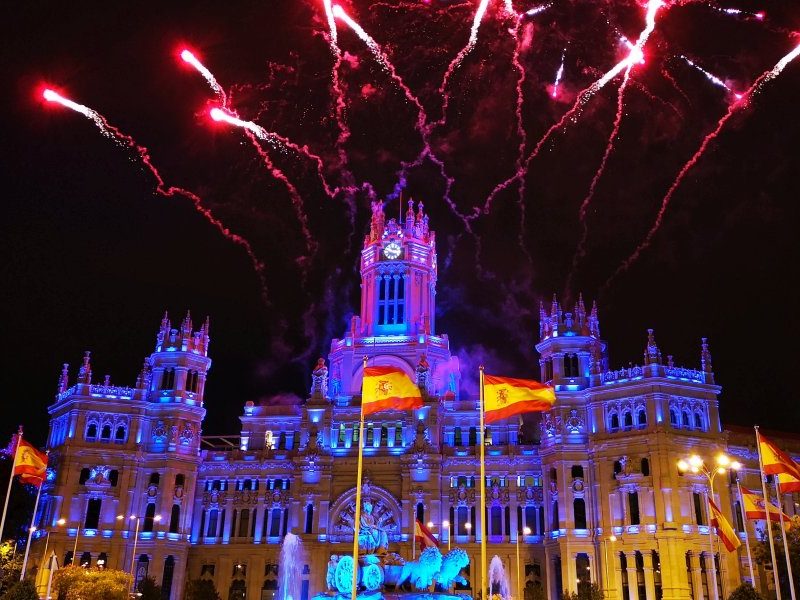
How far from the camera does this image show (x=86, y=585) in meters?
68.0

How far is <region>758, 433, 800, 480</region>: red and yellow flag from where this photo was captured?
165ft

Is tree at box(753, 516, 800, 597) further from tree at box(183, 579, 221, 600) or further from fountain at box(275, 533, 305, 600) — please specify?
tree at box(183, 579, 221, 600)

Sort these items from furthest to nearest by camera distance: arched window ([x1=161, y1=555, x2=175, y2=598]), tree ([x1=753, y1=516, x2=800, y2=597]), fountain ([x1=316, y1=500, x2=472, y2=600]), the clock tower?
the clock tower → arched window ([x1=161, y1=555, x2=175, y2=598]) → tree ([x1=753, y1=516, x2=800, y2=597]) → fountain ([x1=316, y1=500, x2=472, y2=600])

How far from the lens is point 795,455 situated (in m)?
97.7

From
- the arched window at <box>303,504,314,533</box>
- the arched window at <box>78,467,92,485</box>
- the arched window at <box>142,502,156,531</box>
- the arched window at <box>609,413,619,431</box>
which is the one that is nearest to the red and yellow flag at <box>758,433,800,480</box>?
the arched window at <box>609,413,619,431</box>

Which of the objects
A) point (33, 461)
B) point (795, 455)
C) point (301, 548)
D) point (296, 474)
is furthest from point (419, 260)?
point (33, 461)

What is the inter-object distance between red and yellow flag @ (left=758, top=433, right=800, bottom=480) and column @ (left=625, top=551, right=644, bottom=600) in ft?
114

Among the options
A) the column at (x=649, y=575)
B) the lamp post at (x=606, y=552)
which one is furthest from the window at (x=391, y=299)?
the column at (x=649, y=575)

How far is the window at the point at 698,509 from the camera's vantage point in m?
82.1

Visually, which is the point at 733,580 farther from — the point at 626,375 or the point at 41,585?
the point at 41,585

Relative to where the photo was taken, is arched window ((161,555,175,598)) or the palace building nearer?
the palace building

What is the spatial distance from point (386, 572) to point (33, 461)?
2804 centimetres

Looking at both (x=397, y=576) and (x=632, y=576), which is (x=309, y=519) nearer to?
(x=632, y=576)

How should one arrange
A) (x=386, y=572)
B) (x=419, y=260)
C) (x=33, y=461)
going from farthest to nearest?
(x=419, y=260) < (x=33, y=461) < (x=386, y=572)
